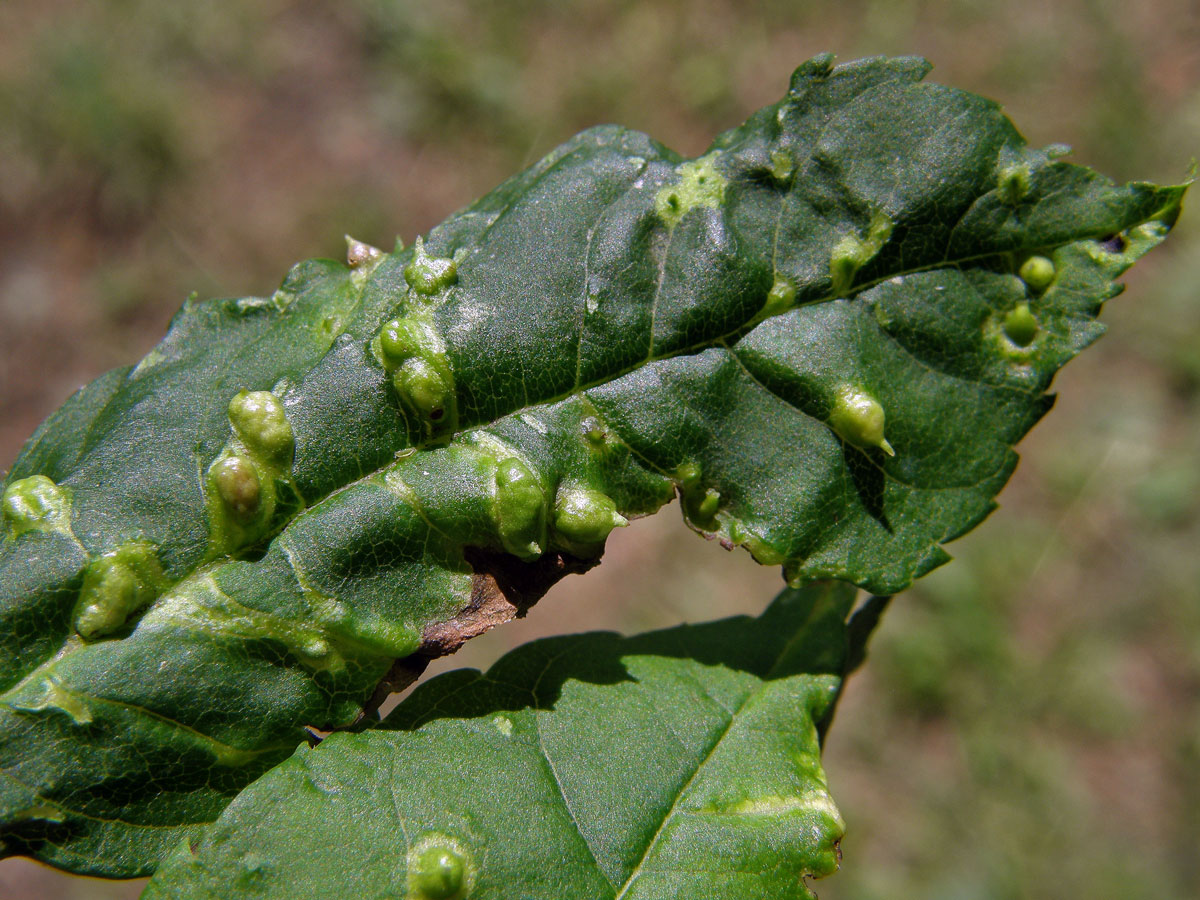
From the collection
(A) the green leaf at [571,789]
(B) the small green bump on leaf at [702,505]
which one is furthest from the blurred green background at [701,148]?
(B) the small green bump on leaf at [702,505]

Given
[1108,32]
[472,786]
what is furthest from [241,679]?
[1108,32]

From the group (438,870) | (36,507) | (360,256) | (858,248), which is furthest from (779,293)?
(36,507)

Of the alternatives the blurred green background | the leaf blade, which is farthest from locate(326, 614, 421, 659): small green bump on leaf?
the blurred green background

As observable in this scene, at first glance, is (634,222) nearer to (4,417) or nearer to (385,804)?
(385,804)

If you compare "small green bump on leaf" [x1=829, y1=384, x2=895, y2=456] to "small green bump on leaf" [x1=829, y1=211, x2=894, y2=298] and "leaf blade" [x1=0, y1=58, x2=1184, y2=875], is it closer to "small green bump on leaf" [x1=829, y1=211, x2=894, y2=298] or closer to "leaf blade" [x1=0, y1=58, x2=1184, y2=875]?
"leaf blade" [x1=0, y1=58, x2=1184, y2=875]

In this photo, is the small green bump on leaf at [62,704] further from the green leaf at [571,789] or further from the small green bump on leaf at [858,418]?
the small green bump on leaf at [858,418]
